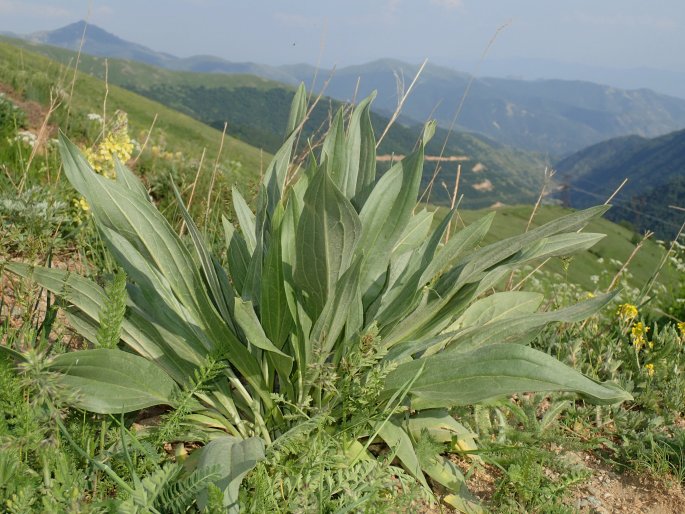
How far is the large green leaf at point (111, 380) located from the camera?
69.5 inches

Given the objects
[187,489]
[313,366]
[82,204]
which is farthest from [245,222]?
[82,204]

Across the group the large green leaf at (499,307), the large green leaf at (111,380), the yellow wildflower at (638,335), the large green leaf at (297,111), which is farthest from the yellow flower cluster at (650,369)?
the large green leaf at (111,380)

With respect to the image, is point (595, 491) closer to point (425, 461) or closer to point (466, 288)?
point (425, 461)

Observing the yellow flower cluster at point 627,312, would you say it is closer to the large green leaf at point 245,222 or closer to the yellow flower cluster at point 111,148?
the large green leaf at point 245,222

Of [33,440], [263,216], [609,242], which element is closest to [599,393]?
[263,216]

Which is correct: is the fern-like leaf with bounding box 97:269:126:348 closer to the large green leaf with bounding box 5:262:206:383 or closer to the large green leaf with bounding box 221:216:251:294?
the large green leaf with bounding box 5:262:206:383

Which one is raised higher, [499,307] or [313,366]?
[499,307]

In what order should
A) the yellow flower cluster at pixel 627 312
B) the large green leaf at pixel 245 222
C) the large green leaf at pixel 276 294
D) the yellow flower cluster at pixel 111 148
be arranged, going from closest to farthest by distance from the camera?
the large green leaf at pixel 276 294 < the large green leaf at pixel 245 222 < the yellow flower cluster at pixel 627 312 < the yellow flower cluster at pixel 111 148

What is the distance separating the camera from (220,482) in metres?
1.56

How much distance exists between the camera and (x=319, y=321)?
2.00 meters

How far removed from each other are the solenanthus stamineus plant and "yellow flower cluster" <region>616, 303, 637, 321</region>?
4.63 feet

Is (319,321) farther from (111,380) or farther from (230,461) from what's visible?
(111,380)

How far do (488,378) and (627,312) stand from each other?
2230 millimetres

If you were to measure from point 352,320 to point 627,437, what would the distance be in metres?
1.54
